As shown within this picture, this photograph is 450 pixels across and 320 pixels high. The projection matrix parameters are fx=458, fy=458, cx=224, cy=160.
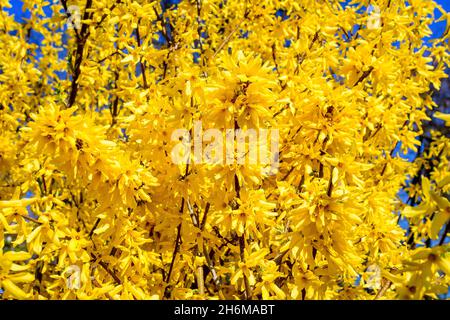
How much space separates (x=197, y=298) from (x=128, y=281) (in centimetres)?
36

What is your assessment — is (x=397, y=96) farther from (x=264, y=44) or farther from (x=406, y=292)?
(x=406, y=292)

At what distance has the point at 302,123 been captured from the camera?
86.7 inches

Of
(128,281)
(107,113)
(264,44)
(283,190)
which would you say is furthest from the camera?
(107,113)

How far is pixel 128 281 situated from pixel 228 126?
849mm

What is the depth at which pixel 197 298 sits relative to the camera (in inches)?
88.7

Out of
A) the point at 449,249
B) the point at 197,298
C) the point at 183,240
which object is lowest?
the point at 197,298

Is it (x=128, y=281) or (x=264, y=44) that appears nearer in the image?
(x=128, y=281)

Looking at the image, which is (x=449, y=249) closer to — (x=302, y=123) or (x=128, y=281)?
(x=302, y=123)
